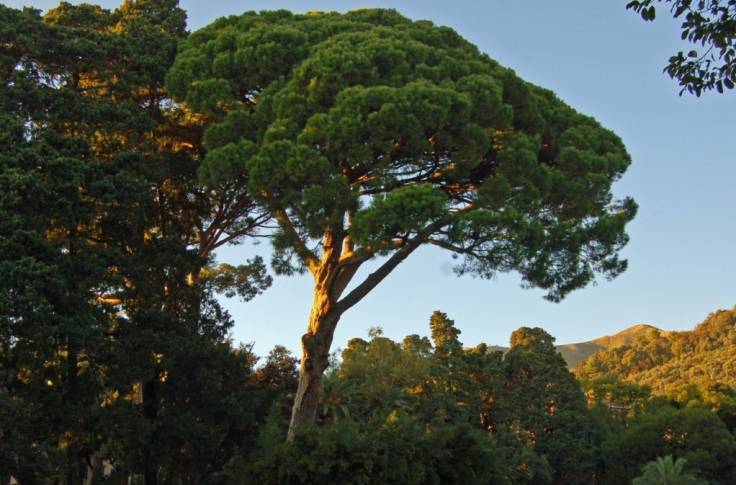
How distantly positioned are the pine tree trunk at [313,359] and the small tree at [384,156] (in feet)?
0.09

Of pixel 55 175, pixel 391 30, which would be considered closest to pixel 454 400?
pixel 391 30

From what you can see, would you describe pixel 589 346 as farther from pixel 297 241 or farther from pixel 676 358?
pixel 297 241

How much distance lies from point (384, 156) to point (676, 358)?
6477 cm

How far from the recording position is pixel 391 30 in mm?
16656

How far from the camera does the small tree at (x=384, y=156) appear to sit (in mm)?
14320

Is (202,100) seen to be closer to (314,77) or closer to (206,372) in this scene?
(314,77)

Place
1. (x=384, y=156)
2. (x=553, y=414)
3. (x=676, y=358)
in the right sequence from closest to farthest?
(x=384, y=156) → (x=553, y=414) → (x=676, y=358)

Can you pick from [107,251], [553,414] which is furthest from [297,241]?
[553,414]

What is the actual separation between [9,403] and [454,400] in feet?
61.2

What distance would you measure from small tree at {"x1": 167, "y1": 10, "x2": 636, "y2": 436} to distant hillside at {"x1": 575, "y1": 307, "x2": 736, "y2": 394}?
163 ft

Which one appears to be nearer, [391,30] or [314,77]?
[314,77]

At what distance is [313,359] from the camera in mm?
15812

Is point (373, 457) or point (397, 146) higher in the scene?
point (397, 146)

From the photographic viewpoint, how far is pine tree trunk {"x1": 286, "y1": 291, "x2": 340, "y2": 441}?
1573cm
